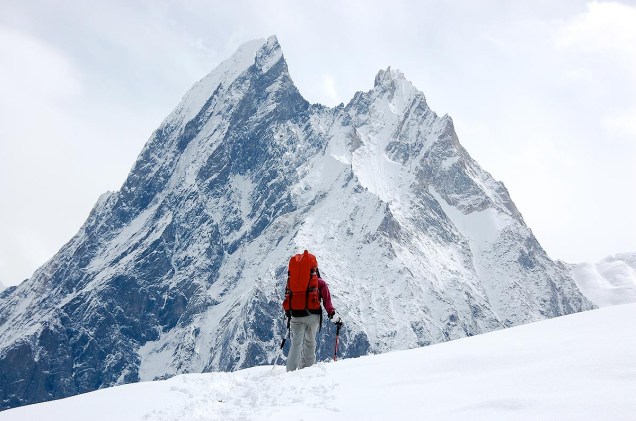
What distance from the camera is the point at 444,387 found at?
8281 mm

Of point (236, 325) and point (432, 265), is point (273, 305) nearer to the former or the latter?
point (236, 325)

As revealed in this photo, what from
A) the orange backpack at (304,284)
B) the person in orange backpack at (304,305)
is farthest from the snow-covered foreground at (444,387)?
the orange backpack at (304,284)

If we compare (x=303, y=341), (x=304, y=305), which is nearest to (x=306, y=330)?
(x=303, y=341)

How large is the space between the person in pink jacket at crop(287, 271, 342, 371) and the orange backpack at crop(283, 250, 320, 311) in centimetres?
14

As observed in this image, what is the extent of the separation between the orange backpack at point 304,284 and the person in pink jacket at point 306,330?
0.14m

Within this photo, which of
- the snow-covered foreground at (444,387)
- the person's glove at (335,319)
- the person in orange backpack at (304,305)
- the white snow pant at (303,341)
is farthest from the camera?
the person's glove at (335,319)

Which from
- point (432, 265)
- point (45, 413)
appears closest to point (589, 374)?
point (45, 413)

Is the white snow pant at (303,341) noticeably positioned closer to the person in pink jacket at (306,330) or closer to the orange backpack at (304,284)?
the person in pink jacket at (306,330)

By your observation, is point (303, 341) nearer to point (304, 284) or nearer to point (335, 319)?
point (335, 319)

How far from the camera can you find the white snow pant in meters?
14.1

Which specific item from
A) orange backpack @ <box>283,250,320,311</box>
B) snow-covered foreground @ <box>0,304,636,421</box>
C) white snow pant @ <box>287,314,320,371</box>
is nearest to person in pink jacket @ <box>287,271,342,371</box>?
white snow pant @ <box>287,314,320,371</box>

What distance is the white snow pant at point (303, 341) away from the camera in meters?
14.1

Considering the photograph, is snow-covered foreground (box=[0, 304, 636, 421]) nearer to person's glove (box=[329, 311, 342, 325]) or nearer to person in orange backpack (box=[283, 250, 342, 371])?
person in orange backpack (box=[283, 250, 342, 371])

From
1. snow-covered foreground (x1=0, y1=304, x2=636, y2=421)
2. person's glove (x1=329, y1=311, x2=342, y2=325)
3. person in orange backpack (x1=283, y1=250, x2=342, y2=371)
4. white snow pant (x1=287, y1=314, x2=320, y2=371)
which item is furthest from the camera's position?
person's glove (x1=329, y1=311, x2=342, y2=325)
